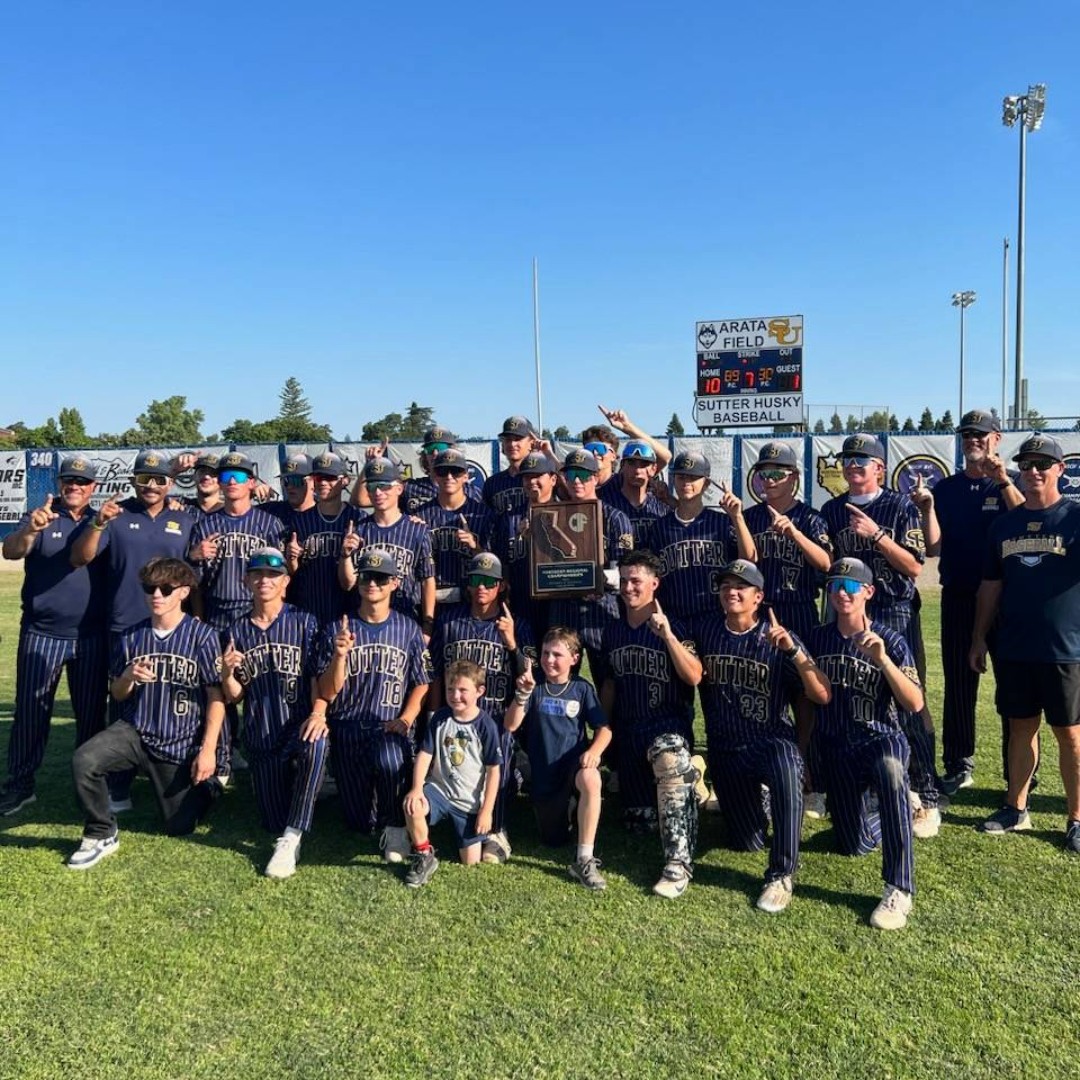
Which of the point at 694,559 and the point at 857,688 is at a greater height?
the point at 694,559

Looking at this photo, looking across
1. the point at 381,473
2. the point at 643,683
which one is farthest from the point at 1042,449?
the point at 381,473

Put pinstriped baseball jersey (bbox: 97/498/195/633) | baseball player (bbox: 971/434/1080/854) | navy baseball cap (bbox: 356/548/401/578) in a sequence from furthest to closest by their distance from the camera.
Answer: pinstriped baseball jersey (bbox: 97/498/195/633) < navy baseball cap (bbox: 356/548/401/578) < baseball player (bbox: 971/434/1080/854)

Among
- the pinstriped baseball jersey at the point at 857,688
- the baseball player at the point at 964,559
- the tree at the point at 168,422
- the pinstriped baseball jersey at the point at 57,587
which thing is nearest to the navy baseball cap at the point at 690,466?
the pinstriped baseball jersey at the point at 857,688

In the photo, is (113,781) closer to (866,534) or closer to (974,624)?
(866,534)

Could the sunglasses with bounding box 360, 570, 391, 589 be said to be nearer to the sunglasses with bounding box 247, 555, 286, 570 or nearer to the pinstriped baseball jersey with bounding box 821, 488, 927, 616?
the sunglasses with bounding box 247, 555, 286, 570

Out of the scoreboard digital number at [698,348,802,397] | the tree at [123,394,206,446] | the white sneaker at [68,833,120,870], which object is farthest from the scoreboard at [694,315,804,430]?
the tree at [123,394,206,446]

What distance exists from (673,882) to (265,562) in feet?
9.67

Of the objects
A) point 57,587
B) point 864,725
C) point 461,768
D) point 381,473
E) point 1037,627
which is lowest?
point 461,768

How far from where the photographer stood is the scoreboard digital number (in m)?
19.9

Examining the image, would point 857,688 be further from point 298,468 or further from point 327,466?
point 298,468

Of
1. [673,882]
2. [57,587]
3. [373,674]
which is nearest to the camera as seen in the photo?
[673,882]

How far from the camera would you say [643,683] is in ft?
17.0

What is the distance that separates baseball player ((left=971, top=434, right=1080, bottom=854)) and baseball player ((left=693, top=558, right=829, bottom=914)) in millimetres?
1405

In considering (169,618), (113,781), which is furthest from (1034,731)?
(113,781)
